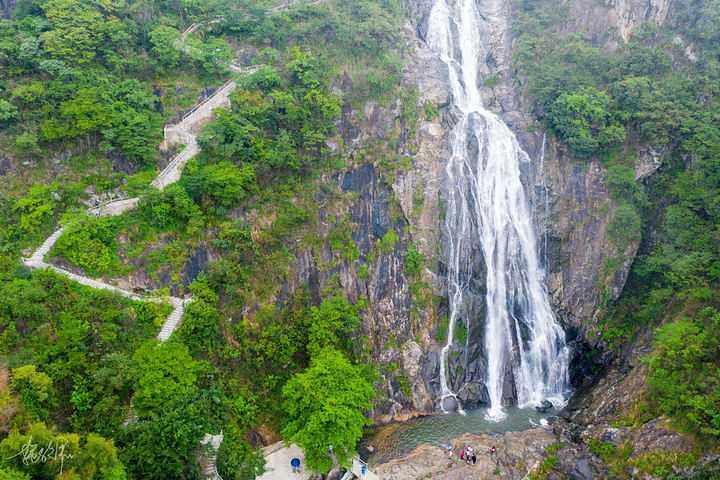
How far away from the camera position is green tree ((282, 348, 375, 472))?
58.7 feet

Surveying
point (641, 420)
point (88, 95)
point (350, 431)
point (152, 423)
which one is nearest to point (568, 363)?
point (641, 420)

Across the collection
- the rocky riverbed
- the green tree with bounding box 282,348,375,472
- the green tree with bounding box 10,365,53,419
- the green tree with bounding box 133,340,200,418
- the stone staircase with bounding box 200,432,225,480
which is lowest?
the rocky riverbed

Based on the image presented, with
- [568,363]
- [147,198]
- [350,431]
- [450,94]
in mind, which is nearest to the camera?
[350,431]

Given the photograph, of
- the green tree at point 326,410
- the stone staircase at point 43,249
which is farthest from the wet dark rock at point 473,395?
the stone staircase at point 43,249

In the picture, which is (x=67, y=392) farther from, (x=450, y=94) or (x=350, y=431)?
(x=450, y=94)

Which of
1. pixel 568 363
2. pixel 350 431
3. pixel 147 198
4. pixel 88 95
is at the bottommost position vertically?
pixel 568 363

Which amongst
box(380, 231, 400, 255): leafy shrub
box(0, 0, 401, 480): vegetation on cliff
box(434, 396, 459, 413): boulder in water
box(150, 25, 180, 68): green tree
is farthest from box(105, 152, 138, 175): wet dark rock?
box(434, 396, 459, 413): boulder in water

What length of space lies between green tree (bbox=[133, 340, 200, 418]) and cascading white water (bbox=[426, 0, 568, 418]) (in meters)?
15.8

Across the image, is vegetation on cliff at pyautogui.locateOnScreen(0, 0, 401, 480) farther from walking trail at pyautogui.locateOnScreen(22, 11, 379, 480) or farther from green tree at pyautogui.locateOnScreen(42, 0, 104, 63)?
walking trail at pyautogui.locateOnScreen(22, 11, 379, 480)

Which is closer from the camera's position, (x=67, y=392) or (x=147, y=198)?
(x=67, y=392)

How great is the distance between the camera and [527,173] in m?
29.3

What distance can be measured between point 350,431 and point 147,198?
16302 millimetres

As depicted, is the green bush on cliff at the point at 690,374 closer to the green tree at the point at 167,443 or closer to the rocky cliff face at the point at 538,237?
the rocky cliff face at the point at 538,237

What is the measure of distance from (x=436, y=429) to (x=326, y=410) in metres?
8.59
